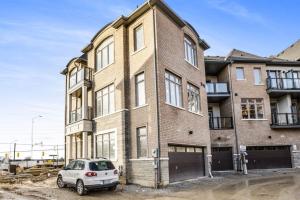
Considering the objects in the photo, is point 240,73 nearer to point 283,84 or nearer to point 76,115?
point 283,84

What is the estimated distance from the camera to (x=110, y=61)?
811 inches

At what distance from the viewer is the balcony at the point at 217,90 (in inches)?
1057

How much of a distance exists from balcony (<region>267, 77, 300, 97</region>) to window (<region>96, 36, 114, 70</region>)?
50.5ft

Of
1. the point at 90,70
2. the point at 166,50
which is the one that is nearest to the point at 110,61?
the point at 90,70

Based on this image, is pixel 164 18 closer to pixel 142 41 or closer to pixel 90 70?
pixel 142 41

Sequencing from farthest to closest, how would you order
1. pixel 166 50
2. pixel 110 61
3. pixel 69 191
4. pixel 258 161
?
pixel 258 161 → pixel 110 61 → pixel 166 50 → pixel 69 191

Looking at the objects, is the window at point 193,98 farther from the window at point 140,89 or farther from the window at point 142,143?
the window at point 142,143

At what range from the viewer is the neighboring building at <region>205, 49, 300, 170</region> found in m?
26.0

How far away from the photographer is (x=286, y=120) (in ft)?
89.7

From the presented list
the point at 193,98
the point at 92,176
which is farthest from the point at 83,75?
the point at 92,176

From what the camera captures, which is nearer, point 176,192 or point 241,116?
point 176,192

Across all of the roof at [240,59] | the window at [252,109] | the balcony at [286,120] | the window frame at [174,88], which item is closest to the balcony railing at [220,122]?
the window at [252,109]

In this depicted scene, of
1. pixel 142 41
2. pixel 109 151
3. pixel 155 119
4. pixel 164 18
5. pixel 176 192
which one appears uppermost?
pixel 164 18

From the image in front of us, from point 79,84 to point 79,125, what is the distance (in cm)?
318
